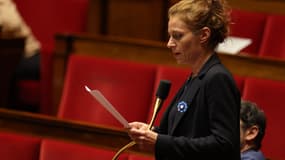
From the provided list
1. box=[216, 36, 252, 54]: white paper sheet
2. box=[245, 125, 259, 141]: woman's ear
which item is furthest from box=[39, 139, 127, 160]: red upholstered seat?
box=[216, 36, 252, 54]: white paper sheet

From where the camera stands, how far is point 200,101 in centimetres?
50

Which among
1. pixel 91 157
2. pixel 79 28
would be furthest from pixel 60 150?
pixel 79 28

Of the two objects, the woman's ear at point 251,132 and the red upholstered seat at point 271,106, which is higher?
the woman's ear at point 251,132

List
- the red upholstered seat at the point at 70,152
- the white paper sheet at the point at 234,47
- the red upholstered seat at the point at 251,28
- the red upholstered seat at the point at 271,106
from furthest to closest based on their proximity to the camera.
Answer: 1. the red upholstered seat at the point at 251,28
2. the white paper sheet at the point at 234,47
3. the red upholstered seat at the point at 271,106
4. the red upholstered seat at the point at 70,152

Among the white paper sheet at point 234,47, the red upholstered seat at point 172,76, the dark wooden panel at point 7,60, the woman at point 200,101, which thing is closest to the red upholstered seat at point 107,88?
the red upholstered seat at point 172,76

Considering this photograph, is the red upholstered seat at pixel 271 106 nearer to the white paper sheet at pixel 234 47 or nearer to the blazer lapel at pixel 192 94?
the white paper sheet at pixel 234 47

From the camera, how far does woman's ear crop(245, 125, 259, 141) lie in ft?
2.23

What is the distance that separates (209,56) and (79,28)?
2.58 feet

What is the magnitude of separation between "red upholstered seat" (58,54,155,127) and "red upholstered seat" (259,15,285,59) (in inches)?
10.7

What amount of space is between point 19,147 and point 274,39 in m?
0.57

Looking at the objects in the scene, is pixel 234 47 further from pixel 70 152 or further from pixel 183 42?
pixel 183 42

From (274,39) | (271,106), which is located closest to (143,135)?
(271,106)

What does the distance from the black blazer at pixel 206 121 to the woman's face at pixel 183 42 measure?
0.01m

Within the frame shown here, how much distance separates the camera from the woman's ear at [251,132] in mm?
681
